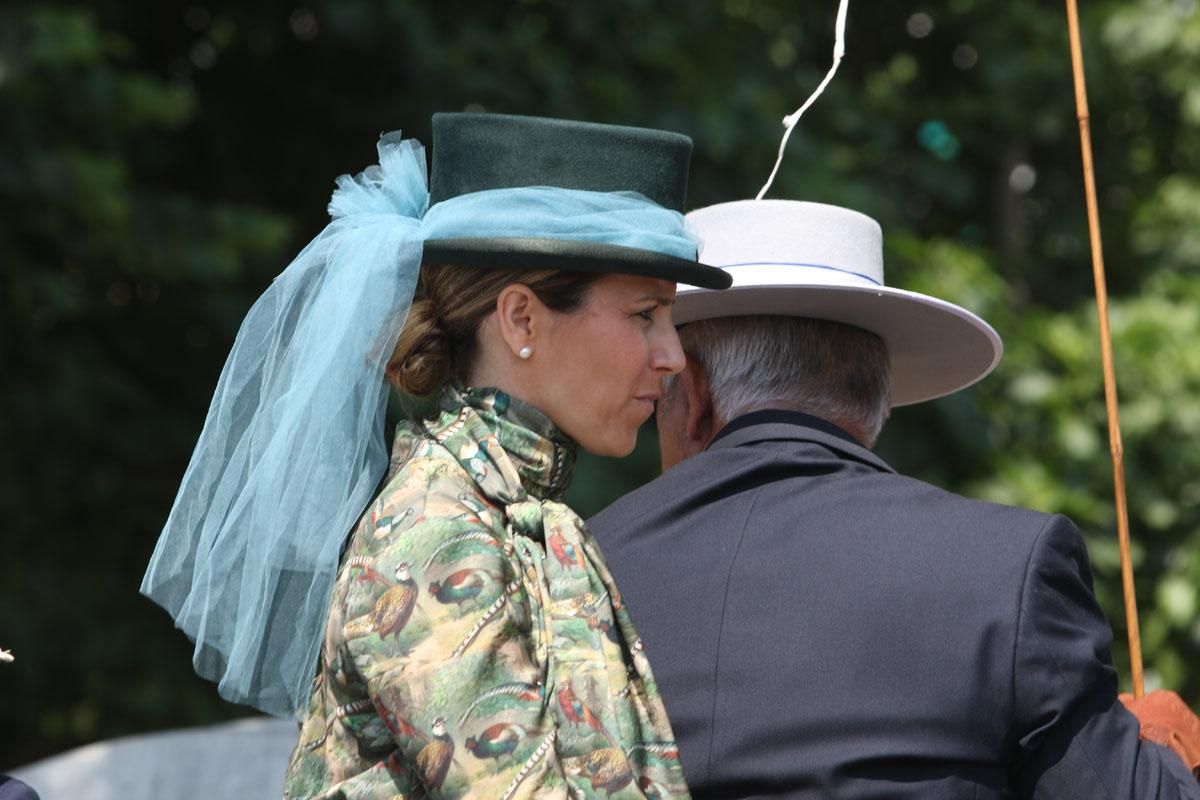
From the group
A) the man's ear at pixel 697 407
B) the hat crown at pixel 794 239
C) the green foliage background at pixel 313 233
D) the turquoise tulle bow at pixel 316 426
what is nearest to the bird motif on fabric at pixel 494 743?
the turquoise tulle bow at pixel 316 426

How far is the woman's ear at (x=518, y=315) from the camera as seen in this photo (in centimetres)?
181

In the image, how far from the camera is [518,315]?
71.7 inches

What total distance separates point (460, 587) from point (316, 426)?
349mm

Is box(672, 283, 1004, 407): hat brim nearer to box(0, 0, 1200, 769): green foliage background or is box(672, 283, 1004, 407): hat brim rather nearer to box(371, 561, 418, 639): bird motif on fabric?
box(371, 561, 418, 639): bird motif on fabric

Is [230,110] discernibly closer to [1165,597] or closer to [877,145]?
[877,145]

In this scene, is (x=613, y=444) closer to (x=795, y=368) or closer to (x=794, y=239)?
(x=795, y=368)

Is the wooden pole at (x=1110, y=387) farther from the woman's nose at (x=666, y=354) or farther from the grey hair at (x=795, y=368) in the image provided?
the woman's nose at (x=666, y=354)

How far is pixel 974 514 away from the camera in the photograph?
197cm

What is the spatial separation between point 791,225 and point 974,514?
652 millimetres

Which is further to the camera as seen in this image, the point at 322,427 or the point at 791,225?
the point at 791,225

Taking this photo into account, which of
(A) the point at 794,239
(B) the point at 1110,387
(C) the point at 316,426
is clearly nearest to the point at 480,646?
(C) the point at 316,426

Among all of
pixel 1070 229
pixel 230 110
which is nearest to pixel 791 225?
pixel 230 110

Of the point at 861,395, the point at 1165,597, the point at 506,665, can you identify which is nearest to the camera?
the point at 506,665

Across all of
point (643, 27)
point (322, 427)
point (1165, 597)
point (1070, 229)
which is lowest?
point (1165, 597)
